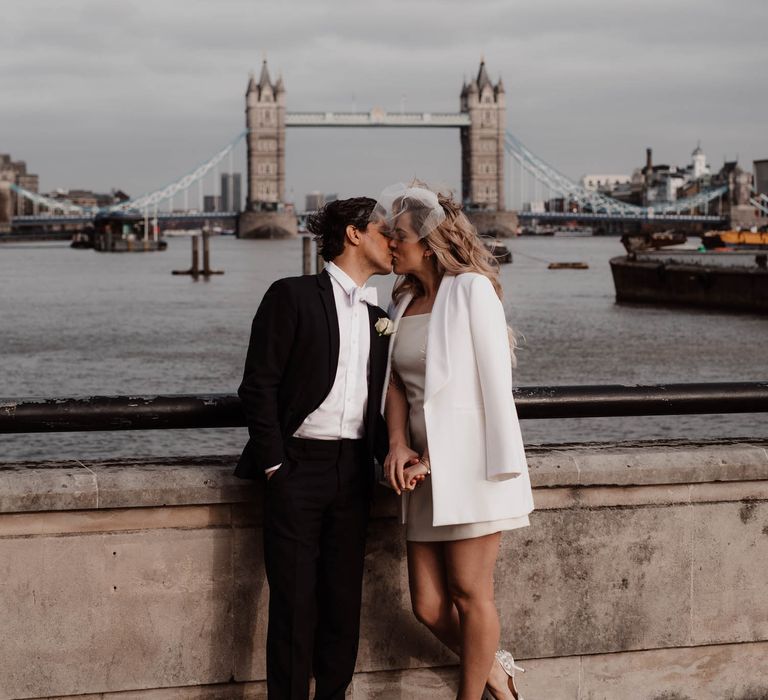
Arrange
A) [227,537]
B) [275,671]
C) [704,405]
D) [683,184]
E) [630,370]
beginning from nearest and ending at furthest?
[275,671] < [227,537] < [704,405] < [630,370] < [683,184]

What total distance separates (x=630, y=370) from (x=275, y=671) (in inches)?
623

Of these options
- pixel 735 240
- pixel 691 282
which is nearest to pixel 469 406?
pixel 691 282

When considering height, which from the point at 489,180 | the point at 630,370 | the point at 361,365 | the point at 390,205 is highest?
the point at 489,180

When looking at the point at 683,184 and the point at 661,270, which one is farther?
the point at 683,184

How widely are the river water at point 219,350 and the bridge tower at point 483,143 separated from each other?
7526 centimetres

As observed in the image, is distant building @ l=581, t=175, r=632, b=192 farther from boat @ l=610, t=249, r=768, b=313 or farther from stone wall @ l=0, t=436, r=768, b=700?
stone wall @ l=0, t=436, r=768, b=700

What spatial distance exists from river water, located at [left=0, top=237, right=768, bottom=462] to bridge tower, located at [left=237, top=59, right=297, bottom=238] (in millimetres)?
69395

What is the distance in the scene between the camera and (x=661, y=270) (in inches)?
1283

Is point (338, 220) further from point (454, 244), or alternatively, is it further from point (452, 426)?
point (452, 426)

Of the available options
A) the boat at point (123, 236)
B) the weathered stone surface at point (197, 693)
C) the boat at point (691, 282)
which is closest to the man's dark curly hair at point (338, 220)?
the weathered stone surface at point (197, 693)

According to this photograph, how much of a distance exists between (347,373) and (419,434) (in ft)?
0.62

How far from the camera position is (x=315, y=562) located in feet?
8.13

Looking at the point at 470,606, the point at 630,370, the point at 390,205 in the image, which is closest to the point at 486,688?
the point at 470,606

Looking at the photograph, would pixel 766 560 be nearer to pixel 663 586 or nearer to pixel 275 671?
pixel 663 586
